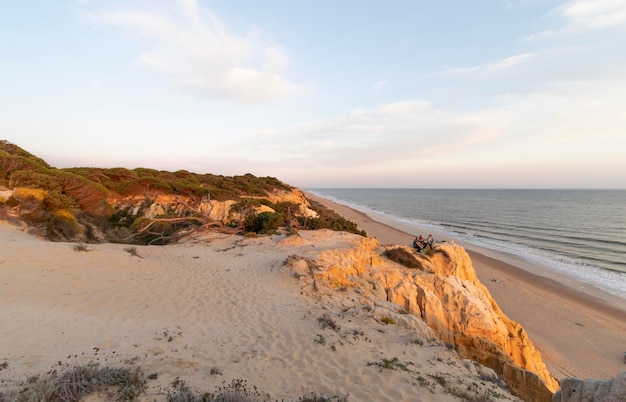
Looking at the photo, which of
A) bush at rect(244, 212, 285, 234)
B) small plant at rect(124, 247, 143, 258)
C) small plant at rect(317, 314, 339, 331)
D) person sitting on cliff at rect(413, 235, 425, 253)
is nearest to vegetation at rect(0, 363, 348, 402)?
small plant at rect(317, 314, 339, 331)

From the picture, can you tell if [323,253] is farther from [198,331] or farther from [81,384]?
[81,384]

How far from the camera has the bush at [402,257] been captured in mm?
12594

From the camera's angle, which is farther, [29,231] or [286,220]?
[286,220]

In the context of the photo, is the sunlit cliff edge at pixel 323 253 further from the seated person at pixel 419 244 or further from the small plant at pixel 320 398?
the small plant at pixel 320 398

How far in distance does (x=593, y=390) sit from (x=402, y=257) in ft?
30.9

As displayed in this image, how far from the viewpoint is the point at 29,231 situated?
47.6 ft

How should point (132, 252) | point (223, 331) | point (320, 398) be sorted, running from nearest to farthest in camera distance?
1. point (320, 398)
2. point (223, 331)
3. point (132, 252)

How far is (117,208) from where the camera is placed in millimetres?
23000

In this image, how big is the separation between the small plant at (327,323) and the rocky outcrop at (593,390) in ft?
14.7

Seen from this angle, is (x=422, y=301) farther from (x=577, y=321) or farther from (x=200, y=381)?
(x=577, y=321)

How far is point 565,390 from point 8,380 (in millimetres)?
7908

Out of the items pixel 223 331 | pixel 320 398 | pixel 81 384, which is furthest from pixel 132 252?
pixel 320 398

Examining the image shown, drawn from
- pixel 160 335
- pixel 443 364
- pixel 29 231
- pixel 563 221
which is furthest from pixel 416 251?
pixel 563 221

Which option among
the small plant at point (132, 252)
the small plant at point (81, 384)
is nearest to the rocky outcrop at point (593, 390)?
the small plant at point (81, 384)
